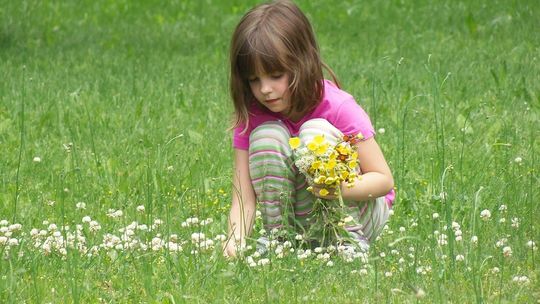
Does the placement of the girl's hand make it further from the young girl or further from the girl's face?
the girl's face

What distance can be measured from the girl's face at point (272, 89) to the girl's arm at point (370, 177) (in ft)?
0.99

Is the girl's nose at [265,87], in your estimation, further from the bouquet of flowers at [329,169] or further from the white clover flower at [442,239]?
the white clover flower at [442,239]

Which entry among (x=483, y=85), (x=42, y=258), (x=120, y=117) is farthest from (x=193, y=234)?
(x=483, y=85)

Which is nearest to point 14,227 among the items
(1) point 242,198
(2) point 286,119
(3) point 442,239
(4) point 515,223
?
(1) point 242,198

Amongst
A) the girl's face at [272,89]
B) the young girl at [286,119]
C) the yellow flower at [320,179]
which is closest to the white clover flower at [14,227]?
the young girl at [286,119]

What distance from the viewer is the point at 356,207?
4.13 m

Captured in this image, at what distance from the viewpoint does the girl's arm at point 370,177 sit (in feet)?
13.2

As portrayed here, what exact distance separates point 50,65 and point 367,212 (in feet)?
16.3

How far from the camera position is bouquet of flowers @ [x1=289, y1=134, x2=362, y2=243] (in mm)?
3723

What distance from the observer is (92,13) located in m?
11.8

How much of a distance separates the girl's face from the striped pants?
0.26 feet

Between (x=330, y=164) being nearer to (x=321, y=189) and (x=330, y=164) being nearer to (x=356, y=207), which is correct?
(x=321, y=189)

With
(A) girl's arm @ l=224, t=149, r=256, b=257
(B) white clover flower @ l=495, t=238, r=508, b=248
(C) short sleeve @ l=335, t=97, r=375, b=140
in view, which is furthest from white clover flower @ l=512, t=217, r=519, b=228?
(A) girl's arm @ l=224, t=149, r=256, b=257

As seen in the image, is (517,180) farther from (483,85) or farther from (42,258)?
(483,85)
